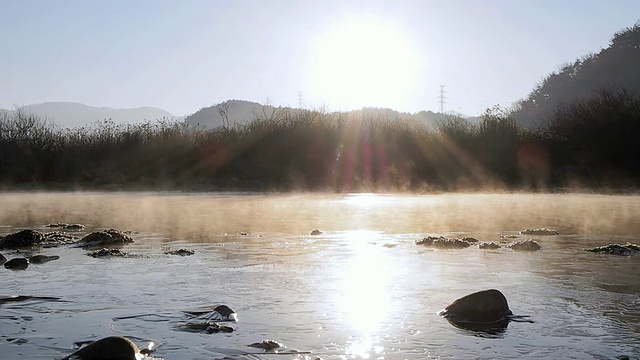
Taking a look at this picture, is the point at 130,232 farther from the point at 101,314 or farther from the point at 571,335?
the point at 571,335

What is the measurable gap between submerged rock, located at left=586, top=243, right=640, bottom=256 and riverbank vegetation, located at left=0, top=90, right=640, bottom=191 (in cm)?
1436

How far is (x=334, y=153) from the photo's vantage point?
79.0ft

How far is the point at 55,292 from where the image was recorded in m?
5.28

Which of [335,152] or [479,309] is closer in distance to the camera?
[479,309]

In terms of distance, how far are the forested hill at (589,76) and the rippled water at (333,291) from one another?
48302 millimetres

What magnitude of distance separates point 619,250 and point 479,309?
3.45m

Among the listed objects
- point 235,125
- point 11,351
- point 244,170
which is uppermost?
point 235,125

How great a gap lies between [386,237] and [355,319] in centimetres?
463

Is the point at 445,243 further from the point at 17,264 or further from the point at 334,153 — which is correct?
the point at 334,153

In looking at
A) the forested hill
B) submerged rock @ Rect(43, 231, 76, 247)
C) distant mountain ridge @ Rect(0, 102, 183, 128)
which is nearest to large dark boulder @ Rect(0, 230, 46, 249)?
submerged rock @ Rect(43, 231, 76, 247)

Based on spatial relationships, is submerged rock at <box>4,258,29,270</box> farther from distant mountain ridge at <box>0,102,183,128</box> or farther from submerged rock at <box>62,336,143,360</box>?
distant mountain ridge at <box>0,102,183,128</box>

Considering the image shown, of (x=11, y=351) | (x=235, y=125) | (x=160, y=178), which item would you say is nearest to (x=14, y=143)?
(x=160, y=178)

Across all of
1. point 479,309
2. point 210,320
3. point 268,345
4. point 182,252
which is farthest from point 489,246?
point 268,345

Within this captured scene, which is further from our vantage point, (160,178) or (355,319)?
(160,178)
